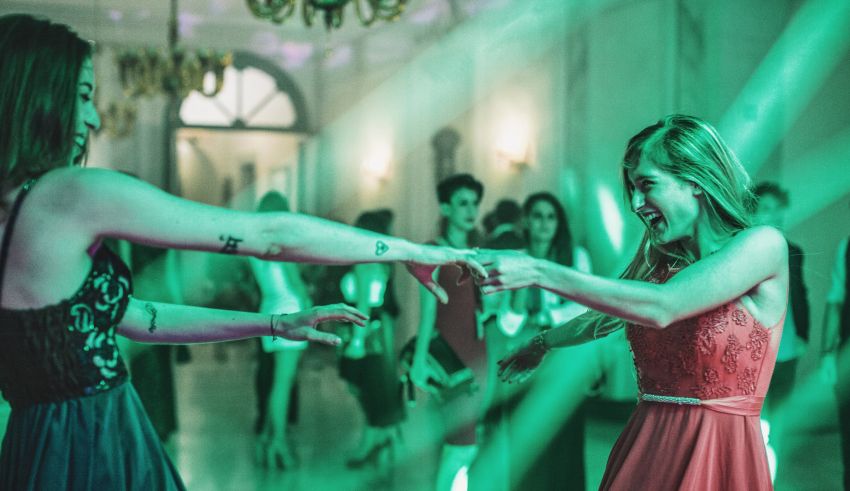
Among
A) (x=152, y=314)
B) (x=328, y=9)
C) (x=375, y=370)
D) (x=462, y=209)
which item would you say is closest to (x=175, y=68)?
(x=328, y=9)

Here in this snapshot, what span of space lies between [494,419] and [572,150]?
386cm

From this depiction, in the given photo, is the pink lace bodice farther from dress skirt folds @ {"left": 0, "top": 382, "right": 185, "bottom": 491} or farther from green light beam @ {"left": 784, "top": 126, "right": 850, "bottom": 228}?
green light beam @ {"left": 784, "top": 126, "right": 850, "bottom": 228}

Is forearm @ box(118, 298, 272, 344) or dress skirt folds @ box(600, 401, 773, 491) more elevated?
forearm @ box(118, 298, 272, 344)

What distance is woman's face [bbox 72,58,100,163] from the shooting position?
52.6 inches

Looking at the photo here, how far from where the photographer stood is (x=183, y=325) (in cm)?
161

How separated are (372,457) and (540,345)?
3.37 metres

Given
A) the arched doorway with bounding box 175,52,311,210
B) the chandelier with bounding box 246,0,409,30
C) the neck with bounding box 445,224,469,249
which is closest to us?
the neck with bounding box 445,224,469,249

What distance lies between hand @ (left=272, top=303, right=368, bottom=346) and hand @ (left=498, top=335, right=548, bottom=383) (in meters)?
0.51

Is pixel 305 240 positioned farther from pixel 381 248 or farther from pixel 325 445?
pixel 325 445

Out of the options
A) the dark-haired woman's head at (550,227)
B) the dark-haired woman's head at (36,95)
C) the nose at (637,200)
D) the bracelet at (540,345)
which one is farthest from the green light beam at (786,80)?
the dark-haired woman's head at (36,95)

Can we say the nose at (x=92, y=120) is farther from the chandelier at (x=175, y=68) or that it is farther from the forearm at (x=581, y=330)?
the chandelier at (x=175, y=68)

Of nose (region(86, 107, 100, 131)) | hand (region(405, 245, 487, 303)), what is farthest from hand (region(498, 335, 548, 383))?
nose (region(86, 107, 100, 131))

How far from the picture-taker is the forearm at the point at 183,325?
1.59 m

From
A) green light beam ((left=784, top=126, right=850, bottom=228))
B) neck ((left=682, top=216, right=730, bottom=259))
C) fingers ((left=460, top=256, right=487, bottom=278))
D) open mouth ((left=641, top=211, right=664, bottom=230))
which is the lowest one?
fingers ((left=460, top=256, right=487, bottom=278))
